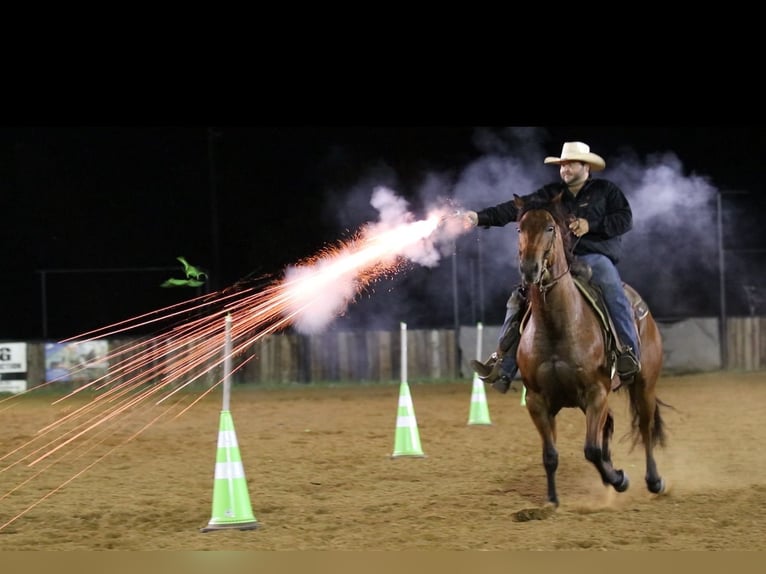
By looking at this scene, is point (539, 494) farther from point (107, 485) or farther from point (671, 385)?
point (671, 385)

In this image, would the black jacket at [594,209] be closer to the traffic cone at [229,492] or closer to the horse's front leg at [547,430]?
the horse's front leg at [547,430]

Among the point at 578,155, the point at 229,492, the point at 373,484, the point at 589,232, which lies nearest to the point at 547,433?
the point at 589,232

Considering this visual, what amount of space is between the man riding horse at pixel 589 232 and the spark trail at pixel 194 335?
92cm

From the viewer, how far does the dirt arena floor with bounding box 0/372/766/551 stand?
22.5ft

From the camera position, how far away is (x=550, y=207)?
7.51 m

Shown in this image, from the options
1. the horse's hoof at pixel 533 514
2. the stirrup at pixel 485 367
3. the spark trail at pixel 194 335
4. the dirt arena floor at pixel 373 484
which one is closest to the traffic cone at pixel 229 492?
the dirt arena floor at pixel 373 484

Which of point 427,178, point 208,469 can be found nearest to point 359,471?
point 208,469

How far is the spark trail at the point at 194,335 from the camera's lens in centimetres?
1097

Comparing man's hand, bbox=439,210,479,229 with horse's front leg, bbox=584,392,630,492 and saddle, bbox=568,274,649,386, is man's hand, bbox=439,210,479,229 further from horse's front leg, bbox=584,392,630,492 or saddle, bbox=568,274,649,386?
horse's front leg, bbox=584,392,630,492

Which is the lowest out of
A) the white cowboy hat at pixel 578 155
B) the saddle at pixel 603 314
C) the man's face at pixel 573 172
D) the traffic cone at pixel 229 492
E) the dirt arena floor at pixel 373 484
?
the dirt arena floor at pixel 373 484

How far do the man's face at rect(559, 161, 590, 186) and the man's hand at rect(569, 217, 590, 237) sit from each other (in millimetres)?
724

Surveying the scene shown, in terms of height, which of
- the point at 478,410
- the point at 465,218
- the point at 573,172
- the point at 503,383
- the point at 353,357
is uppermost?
the point at 573,172

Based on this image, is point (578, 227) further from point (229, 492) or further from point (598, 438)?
point (229, 492)

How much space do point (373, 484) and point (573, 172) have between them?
3.38 m
